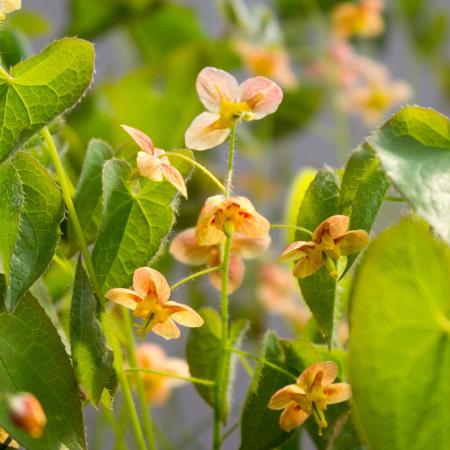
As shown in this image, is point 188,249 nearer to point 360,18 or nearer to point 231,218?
point 231,218

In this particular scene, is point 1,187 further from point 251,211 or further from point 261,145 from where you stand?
point 261,145

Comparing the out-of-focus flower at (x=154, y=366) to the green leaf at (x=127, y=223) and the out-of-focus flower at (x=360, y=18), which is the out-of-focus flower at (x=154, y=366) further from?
the out-of-focus flower at (x=360, y=18)

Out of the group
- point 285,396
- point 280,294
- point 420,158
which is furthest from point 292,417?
point 280,294

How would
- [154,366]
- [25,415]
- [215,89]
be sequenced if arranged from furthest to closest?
[154,366] < [215,89] < [25,415]

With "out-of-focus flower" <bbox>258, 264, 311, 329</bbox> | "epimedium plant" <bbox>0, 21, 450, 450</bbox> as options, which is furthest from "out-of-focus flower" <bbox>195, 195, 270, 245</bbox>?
"out-of-focus flower" <bbox>258, 264, 311, 329</bbox>

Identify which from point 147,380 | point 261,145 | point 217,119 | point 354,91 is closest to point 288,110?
point 261,145

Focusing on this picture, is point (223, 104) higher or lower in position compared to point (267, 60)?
higher

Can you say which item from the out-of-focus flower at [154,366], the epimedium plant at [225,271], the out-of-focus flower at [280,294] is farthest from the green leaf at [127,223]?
the out-of-focus flower at [280,294]

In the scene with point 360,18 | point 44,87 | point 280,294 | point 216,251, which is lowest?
point 280,294
